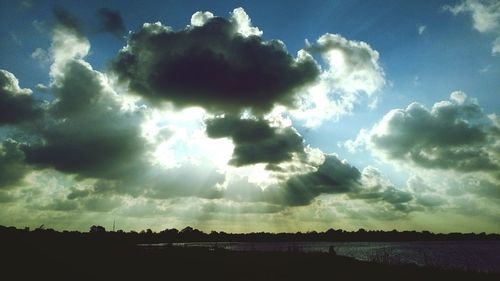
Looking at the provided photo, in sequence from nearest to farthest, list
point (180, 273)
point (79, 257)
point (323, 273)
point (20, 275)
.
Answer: point (20, 275) → point (180, 273) → point (323, 273) → point (79, 257)

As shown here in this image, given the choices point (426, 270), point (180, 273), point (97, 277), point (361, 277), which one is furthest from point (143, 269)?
point (426, 270)

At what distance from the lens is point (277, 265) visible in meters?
42.4

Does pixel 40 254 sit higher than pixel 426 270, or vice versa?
pixel 40 254

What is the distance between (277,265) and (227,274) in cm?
1014

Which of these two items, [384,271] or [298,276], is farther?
[384,271]

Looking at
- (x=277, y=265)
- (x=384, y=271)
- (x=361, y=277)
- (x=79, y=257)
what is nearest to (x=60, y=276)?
(x=79, y=257)

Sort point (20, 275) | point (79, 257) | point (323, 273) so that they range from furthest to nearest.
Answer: point (79, 257) → point (323, 273) → point (20, 275)

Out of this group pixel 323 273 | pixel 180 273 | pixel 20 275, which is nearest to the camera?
pixel 20 275

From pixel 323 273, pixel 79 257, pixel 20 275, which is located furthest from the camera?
pixel 79 257

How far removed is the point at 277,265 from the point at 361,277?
33.9 ft

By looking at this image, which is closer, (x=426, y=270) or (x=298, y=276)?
(x=298, y=276)

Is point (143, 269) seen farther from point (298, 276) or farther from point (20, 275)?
point (298, 276)

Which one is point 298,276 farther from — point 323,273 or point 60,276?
point 60,276

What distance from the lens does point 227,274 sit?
3384cm
